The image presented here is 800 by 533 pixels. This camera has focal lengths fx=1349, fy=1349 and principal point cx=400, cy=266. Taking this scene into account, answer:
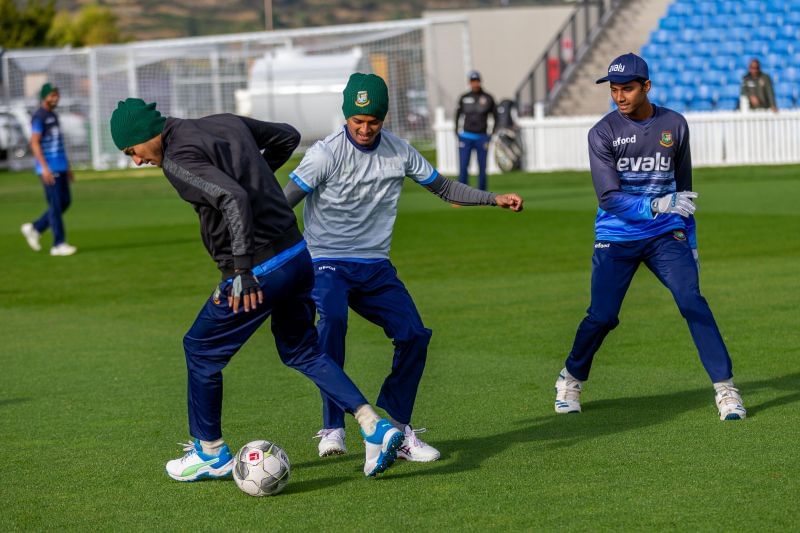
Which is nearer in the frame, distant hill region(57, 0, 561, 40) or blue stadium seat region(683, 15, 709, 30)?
blue stadium seat region(683, 15, 709, 30)

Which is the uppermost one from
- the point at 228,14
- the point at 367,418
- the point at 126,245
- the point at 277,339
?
the point at 228,14

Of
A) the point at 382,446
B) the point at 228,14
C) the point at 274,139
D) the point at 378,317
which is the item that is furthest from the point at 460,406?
the point at 228,14

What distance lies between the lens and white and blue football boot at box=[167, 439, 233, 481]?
644 cm

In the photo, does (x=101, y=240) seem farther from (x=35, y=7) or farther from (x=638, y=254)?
(x=35, y=7)

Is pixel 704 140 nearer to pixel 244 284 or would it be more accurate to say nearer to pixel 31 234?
pixel 31 234

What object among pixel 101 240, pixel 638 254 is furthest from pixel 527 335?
pixel 101 240

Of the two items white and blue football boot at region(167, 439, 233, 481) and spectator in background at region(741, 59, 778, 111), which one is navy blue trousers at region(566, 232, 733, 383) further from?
spectator in background at region(741, 59, 778, 111)

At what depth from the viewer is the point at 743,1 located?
3728cm

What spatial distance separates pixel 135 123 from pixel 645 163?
2954 millimetres

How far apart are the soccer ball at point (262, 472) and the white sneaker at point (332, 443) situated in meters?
0.68

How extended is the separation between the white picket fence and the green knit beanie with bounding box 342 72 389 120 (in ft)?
77.0

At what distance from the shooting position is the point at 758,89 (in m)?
29.8

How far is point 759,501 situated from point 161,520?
253 centimetres

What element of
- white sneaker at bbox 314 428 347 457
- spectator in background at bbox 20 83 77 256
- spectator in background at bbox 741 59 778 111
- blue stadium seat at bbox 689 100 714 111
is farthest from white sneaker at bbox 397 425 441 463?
blue stadium seat at bbox 689 100 714 111
